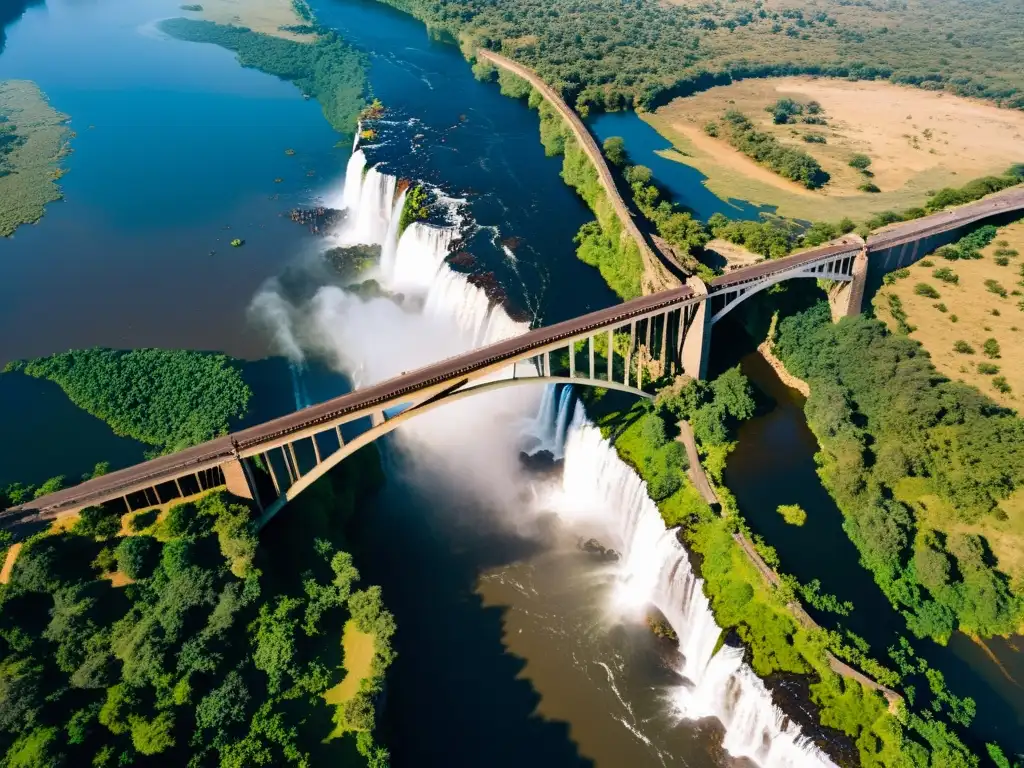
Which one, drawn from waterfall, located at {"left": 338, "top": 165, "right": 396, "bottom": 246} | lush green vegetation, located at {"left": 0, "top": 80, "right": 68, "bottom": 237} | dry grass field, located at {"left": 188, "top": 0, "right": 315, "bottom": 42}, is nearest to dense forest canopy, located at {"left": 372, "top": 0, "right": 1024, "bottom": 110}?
dry grass field, located at {"left": 188, "top": 0, "right": 315, "bottom": 42}

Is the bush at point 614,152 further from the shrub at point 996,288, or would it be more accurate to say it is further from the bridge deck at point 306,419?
the bridge deck at point 306,419

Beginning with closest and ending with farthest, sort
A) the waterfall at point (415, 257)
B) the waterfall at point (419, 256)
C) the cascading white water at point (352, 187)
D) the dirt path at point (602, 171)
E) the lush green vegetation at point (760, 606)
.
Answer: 1. the lush green vegetation at point (760, 606)
2. the dirt path at point (602, 171)
3. the waterfall at point (415, 257)
4. the waterfall at point (419, 256)
5. the cascading white water at point (352, 187)

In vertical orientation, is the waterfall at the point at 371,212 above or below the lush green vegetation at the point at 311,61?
below

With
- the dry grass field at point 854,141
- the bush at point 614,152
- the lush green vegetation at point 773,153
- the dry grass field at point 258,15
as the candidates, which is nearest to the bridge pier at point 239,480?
the bush at point 614,152

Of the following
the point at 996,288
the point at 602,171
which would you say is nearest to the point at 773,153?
the point at 602,171

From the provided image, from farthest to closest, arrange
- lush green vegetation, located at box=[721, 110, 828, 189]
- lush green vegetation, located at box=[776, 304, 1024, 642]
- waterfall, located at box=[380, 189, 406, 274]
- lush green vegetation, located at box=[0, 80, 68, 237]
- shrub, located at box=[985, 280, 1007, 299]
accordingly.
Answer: lush green vegetation, located at box=[0, 80, 68, 237]
lush green vegetation, located at box=[721, 110, 828, 189]
waterfall, located at box=[380, 189, 406, 274]
shrub, located at box=[985, 280, 1007, 299]
lush green vegetation, located at box=[776, 304, 1024, 642]

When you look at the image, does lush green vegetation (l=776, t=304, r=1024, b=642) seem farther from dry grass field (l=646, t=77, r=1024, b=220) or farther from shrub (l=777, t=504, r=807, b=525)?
dry grass field (l=646, t=77, r=1024, b=220)

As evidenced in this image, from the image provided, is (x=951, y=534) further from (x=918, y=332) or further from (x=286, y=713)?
(x=286, y=713)
